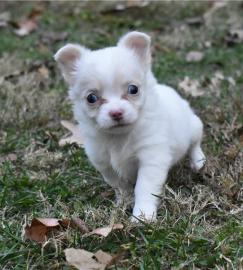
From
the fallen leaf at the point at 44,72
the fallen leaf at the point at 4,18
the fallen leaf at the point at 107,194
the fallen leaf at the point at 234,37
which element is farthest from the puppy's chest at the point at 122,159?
the fallen leaf at the point at 4,18

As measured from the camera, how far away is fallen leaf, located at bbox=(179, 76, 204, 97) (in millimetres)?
5160

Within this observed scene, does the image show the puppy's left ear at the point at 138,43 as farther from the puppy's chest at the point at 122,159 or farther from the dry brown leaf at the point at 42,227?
the dry brown leaf at the point at 42,227

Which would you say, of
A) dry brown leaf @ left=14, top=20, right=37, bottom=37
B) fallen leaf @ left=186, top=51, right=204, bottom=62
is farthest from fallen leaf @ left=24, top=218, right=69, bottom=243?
dry brown leaf @ left=14, top=20, right=37, bottom=37

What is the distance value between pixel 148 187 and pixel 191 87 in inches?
84.6

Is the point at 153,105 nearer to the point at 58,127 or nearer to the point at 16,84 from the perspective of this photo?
the point at 58,127

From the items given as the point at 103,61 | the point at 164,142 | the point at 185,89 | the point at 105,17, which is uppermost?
the point at 103,61

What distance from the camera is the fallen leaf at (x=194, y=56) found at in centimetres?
618

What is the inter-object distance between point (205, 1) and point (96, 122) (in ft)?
16.9

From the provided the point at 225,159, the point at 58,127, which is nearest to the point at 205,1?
the point at 58,127

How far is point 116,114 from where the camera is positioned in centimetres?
311

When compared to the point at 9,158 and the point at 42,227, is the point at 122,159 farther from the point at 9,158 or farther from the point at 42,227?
the point at 9,158

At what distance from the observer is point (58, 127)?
4789 millimetres

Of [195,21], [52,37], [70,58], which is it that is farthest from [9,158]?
[195,21]

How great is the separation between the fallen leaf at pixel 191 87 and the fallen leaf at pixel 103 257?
257 centimetres
